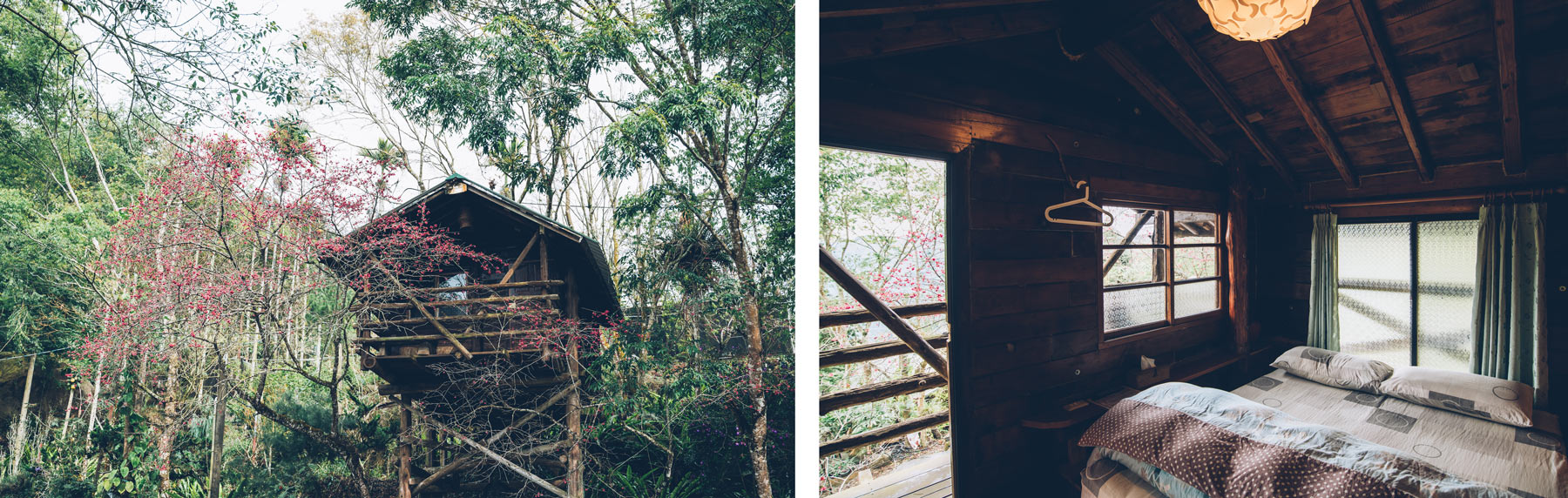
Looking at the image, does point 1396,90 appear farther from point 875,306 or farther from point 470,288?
point 470,288

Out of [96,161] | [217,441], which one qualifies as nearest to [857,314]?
[217,441]

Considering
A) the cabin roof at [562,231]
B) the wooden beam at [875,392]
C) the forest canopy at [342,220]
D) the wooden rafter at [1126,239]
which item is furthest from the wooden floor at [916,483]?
the cabin roof at [562,231]

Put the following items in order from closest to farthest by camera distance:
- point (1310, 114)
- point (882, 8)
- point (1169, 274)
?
point (1310, 114), point (882, 8), point (1169, 274)

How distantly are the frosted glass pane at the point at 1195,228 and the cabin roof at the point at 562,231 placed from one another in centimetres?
173

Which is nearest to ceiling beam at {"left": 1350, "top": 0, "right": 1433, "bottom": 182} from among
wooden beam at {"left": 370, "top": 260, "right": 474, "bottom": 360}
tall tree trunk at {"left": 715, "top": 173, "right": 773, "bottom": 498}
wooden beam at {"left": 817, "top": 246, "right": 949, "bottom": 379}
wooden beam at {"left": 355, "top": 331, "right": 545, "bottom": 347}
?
wooden beam at {"left": 817, "top": 246, "right": 949, "bottom": 379}

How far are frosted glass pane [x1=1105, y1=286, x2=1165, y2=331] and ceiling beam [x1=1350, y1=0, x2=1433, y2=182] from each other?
0.60 m

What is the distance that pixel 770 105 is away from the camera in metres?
1.87

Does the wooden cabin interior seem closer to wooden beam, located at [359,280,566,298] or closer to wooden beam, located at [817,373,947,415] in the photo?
wooden beam, located at [817,373,947,415]

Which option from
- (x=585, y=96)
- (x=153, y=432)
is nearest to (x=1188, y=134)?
(x=585, y=96)

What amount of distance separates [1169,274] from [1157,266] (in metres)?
0.05

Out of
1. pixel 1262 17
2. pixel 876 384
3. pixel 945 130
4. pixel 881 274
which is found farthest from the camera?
pixel 881 274

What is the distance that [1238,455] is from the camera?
1.10 metres

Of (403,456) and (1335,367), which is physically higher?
(1335,367)

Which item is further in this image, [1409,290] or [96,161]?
[96,161]
